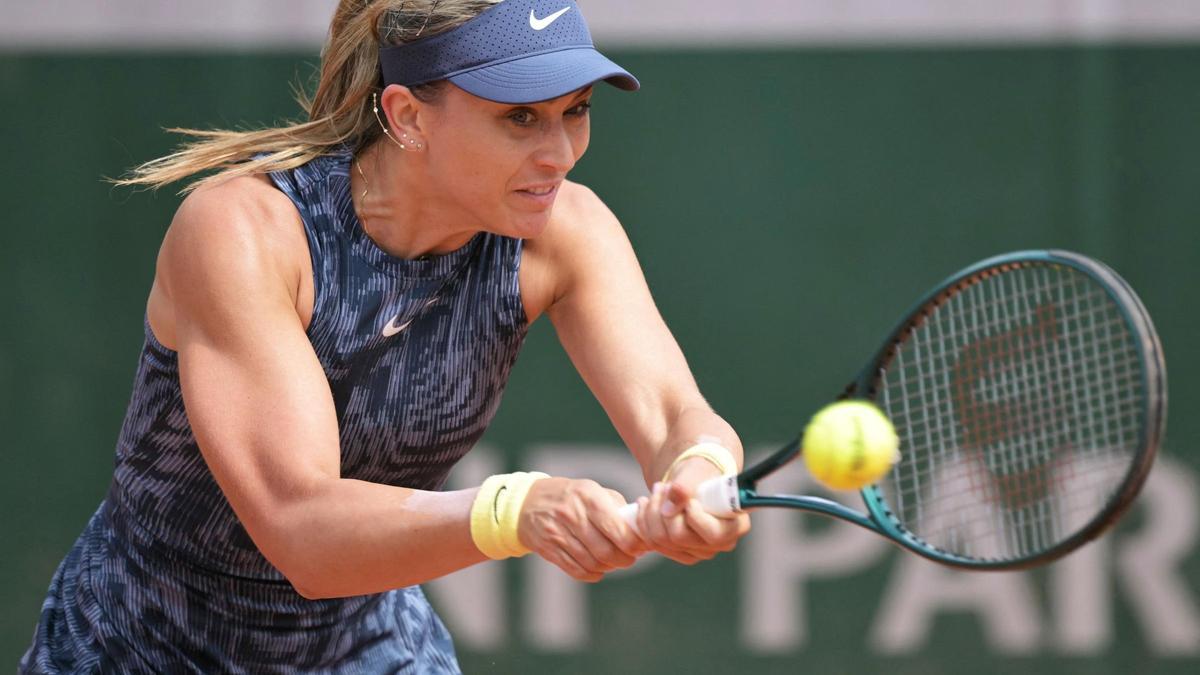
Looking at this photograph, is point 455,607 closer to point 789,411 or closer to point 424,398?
point 789,411

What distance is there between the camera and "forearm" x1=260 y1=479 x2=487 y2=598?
1.70 metres

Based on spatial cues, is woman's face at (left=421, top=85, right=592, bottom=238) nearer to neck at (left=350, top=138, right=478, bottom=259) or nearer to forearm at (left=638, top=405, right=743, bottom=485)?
neck at (left=350, top=138, right=478, bottom=259)

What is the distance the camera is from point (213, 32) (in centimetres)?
400

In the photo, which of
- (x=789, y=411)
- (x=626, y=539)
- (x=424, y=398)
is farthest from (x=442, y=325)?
(x=789, y=411)

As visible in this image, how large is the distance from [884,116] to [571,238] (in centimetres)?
202

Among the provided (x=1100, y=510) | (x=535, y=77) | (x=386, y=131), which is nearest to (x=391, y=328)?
(x=386, y=131)

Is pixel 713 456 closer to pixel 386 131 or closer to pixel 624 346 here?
pixel 624 346

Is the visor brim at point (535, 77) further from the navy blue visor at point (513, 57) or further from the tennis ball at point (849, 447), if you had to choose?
the tennis ball at point (849, 447)

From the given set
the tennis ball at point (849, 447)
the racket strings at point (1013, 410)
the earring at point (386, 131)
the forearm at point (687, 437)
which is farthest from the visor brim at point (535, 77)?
the racket strings at point (1013, 410)

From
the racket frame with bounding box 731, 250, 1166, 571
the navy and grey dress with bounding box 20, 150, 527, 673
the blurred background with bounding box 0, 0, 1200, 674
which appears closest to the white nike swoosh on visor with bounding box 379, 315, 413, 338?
the navy and grey dress with bounding box 20, 150, 527, 673

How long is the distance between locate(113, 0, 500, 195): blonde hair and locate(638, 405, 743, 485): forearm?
1.76 ft

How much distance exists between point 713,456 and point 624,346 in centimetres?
30

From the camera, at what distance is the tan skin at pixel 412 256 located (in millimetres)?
1692

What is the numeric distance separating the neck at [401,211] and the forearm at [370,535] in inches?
18.6
